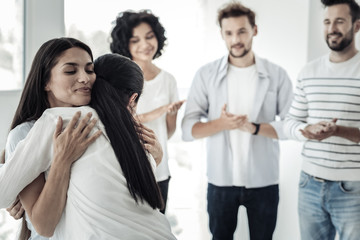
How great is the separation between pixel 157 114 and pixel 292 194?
4.23 ft

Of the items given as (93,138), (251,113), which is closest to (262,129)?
(251,113)

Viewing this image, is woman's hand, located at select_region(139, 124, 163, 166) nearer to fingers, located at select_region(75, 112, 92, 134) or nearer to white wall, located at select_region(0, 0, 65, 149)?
fingers, located at select_region(75, 112, 92, 134)

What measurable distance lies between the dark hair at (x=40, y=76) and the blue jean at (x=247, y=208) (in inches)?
56.8

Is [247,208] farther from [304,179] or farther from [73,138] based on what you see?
[73,138]

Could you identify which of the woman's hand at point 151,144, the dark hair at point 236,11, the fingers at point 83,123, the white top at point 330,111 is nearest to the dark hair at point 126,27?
the dark hair at point 236,11

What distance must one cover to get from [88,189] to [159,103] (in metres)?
1.41

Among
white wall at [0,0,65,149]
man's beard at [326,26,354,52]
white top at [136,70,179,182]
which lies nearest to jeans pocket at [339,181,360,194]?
man's beard at [326,26,354,52]

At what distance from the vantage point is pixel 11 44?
7.93 ft

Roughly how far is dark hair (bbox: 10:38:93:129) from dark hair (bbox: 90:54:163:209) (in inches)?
5.2

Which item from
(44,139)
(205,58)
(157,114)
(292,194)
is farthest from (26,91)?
(292,194)

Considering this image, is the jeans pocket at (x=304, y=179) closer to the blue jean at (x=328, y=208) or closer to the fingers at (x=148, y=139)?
the blue jean at (x=328, y=208)

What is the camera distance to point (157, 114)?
2.56 meters

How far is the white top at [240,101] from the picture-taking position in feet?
9.06

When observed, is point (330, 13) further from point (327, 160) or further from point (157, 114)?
point (157, 114)
